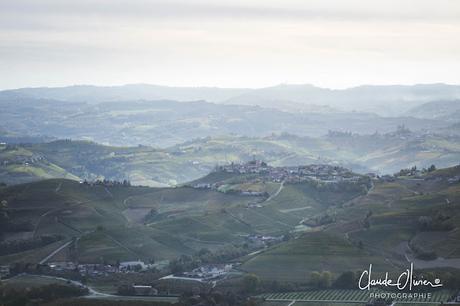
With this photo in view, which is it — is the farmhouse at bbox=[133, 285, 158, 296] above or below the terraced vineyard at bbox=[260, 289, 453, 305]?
below

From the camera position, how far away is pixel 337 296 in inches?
3319

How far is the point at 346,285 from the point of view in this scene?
88.4 metres

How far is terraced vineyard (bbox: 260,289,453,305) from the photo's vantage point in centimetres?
7856

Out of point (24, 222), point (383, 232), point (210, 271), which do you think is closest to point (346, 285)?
point (210, 271)

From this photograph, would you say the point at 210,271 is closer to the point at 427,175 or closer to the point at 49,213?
the point at 49,213

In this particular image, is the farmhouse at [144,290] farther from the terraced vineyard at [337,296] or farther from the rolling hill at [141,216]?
the rolling hill at [141,216]

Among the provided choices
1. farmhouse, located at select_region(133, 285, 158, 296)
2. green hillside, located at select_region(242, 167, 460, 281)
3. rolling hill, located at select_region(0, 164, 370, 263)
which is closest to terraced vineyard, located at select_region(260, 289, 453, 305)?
green hillside, located at select_region(242, 167, 460, 281)

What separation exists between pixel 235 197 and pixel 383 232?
141ft

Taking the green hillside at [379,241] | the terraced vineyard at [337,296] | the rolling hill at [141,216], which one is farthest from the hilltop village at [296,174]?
the terraced vineyard at [337,296]

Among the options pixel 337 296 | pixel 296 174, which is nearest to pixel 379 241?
pixel 337 296

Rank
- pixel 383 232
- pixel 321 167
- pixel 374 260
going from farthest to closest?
pixel 321 167 → pixel 383 232 → pixel 374 260

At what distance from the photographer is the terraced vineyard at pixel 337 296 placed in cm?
7856

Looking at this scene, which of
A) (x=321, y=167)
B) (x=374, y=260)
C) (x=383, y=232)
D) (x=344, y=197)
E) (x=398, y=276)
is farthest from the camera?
(x=321, y=167)

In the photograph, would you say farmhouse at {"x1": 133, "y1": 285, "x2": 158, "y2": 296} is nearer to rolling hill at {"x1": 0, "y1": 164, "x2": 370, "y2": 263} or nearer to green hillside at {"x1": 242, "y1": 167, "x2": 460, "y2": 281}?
Result: green hillside at {"x1": 242, "y1": 167, "x2": 460, "y2": 281}
